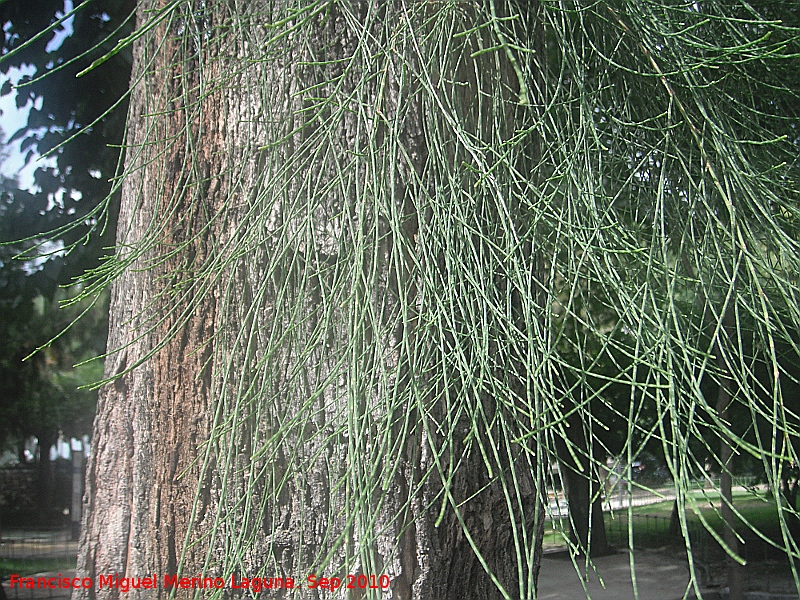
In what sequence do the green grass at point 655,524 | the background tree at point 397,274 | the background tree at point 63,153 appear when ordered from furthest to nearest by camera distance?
the green grass at point 655,524, the background tree at point 63,153, the background tree at point 397,274

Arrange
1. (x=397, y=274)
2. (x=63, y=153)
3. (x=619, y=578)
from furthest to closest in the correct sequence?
1. (x=619, y=578)
2. (x=63, y=153)
3. (x=397, y=274)

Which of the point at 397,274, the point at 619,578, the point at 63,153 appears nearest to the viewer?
the point at 397,274

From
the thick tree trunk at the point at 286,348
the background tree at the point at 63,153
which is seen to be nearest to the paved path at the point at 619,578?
the background tree at the point at 63,153

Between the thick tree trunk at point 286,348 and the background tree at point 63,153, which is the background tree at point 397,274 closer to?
the thick tree trunk at point 286,348

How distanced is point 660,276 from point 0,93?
170cm

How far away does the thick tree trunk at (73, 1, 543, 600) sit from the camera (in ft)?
1.22

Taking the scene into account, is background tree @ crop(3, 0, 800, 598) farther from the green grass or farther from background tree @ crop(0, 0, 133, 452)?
the green grass

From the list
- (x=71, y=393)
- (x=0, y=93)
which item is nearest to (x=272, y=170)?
(x=0, y=93)

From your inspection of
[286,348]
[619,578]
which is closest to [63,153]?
[286,348]

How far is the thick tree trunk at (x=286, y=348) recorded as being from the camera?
0.37 m

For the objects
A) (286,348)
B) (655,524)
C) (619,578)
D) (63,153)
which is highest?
(63,153)

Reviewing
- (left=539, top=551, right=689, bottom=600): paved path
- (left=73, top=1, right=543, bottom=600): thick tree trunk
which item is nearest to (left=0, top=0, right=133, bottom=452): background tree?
(left=73, top=1, right=543, bottom=600): thick tree trunk

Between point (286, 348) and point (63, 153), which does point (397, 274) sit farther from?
point (63, 153)

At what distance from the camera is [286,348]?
0.41m
